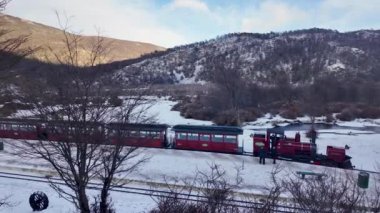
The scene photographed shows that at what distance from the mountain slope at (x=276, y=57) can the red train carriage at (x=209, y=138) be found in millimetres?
67734

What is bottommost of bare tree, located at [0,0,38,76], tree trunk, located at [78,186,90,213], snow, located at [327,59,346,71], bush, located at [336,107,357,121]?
tree trunk, located at [78,186,90,213]

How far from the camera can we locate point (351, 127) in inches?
1732

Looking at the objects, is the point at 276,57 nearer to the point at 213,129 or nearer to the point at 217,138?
the point at 213,129

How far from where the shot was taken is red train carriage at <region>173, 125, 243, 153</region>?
27.5 metres

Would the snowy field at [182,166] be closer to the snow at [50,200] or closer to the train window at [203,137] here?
the snow at [50,200]

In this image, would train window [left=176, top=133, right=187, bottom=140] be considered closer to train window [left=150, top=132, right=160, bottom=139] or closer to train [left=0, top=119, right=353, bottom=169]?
train [left=0, top=119, right=353, bottom=169]

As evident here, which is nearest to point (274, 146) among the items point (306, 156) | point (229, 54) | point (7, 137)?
point (306, 156)

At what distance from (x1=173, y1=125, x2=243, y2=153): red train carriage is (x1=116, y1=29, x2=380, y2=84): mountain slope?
222 ft

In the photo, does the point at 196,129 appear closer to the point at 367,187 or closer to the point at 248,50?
the point at 367,187

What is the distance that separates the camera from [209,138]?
91.5ft

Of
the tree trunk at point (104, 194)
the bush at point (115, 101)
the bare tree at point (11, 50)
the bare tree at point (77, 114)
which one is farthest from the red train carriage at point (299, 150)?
the bare tree at point (11, 50)

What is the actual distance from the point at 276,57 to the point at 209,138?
99695 millimetres

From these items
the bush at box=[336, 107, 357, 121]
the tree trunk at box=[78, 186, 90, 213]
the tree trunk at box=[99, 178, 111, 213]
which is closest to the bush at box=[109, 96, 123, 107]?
the tree trunk at box=[99, 178, 111, 213]

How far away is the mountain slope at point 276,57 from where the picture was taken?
348 ft
